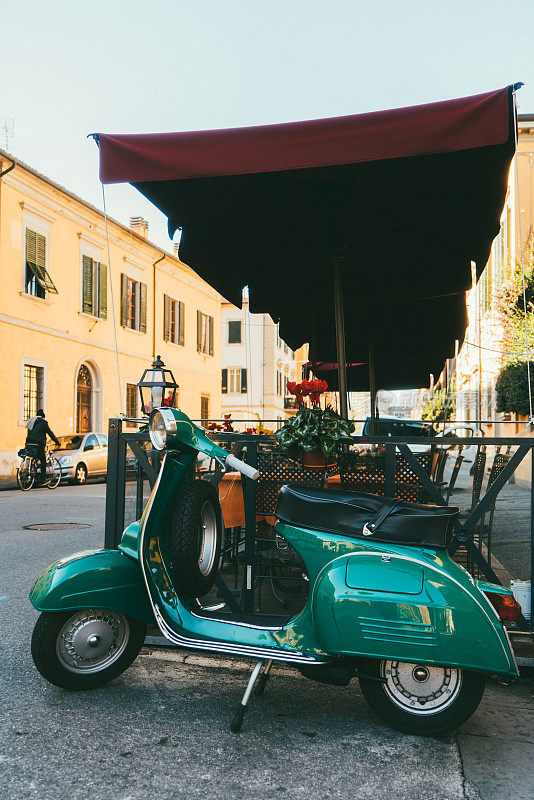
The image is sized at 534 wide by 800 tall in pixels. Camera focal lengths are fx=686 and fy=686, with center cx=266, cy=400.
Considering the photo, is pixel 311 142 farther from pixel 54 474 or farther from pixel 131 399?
pixel 131 399

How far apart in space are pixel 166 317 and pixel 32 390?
9.35 metres

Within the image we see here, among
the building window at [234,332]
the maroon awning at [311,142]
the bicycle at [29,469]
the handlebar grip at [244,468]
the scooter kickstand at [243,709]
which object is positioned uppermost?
the building window at [234,332]

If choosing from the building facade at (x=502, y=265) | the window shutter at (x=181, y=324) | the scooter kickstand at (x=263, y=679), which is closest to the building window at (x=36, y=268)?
the window shutter at (x=181, y=324)

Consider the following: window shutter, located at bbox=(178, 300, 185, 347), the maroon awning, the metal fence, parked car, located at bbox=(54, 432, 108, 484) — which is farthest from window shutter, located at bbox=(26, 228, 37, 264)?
the metal fence

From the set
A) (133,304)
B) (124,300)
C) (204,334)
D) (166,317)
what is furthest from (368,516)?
(204,334)

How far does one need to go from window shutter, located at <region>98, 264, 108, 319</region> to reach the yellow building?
4cm

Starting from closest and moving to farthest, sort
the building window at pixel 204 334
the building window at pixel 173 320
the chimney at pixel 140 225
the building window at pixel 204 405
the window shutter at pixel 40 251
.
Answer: the window shutter at pixel 40 251
the building window at pixel 173 320
the chimney at pixel 140 225
the building window at pixel 204 334
the building window at pixel 204 405

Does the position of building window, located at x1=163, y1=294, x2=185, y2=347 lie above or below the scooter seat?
above

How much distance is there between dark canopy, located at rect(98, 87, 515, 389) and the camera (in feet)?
11.1

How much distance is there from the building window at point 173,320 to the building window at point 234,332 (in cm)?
1624

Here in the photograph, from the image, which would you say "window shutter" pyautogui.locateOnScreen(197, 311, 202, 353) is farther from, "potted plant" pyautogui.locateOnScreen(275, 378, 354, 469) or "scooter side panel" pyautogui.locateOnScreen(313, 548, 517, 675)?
"scooter side panel" pyautogui.locateOnScreen(313, 548, 517, 675)

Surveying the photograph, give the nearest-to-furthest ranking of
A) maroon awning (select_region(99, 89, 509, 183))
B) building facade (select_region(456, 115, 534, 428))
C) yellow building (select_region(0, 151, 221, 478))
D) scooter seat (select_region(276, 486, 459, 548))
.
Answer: scooter seat (select_region(276, 486, 459, 548))
maroon awning (select_region(99, 89, 509, 183))
building facade (select_region(456, 115, 534, 428))
yellow building (select_region(0, 151, 221, 478))

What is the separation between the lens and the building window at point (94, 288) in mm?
22375

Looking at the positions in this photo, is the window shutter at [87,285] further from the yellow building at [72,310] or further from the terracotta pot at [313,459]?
the terracotta pot at [313,459]
